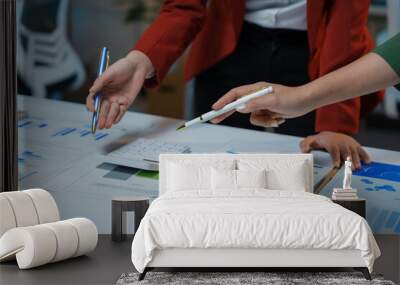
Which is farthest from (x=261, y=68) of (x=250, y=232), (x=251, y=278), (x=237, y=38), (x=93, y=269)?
(x=93, y=269)

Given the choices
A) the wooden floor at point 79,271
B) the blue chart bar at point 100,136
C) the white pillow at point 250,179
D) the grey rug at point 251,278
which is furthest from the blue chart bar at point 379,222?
the blue chart bar at point 100,136

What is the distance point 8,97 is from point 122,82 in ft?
3.07

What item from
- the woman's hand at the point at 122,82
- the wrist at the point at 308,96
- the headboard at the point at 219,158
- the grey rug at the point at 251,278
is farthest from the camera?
the woman's hand at the point at 122,82

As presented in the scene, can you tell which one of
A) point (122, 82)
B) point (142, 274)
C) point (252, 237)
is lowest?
point (142, 274)

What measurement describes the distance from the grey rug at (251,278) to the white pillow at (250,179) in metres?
0.99

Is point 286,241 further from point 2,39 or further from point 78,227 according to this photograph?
point 2,39

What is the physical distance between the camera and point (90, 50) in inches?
216

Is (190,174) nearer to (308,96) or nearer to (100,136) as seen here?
(100,136)

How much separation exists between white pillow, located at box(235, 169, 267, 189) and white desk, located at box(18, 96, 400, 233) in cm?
43

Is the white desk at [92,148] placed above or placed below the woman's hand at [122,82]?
below

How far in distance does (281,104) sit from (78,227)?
1.62 m

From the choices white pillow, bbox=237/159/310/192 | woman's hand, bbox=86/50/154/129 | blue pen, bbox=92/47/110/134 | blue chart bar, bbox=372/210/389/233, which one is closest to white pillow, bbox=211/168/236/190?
white pillow, bbox=237/159/310/192

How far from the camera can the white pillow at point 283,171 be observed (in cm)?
505

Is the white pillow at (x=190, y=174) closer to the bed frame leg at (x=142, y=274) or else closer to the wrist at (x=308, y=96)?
the bed frame leg at (x=142, y=274)
